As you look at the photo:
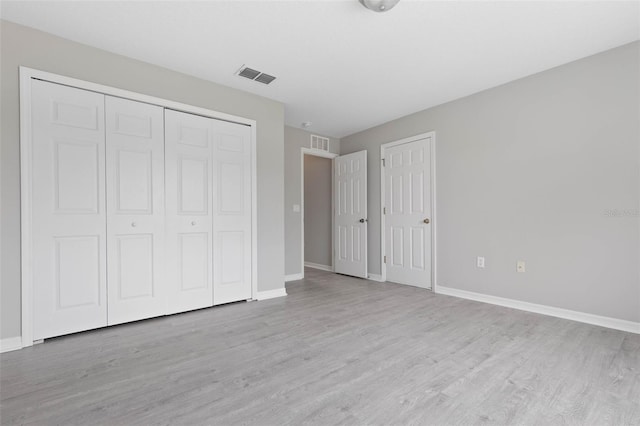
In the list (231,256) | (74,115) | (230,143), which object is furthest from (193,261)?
(74,115)

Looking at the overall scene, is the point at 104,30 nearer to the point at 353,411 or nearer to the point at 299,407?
the point at 299,407

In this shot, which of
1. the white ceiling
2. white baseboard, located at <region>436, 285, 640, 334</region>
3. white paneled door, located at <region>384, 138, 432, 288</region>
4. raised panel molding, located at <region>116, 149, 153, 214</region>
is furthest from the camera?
white paneled door, located at <region>384, 138, 432, 288</region>

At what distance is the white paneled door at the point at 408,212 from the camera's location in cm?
402

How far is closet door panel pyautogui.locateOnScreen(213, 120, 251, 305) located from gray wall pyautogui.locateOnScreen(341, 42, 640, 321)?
249 centimetres

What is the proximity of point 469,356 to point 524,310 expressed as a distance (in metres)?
1.51

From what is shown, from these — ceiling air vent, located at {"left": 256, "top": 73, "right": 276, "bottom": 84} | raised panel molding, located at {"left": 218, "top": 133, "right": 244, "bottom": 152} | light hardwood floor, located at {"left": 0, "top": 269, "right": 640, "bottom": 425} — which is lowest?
light hardwood floor, located at {"left": 0, "top": 269, "right": 640, "bottom": 425}

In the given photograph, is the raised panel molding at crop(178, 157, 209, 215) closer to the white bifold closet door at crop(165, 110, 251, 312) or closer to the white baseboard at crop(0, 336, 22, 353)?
the white bifold closet door at crop(165, 110, 251, 312)

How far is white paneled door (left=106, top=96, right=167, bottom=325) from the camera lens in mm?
2594

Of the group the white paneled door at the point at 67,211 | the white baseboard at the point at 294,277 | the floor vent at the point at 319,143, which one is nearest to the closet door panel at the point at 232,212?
the white paneled door at the point at 67,211

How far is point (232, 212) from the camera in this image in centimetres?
332

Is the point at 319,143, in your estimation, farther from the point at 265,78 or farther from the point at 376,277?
the point at 376,277

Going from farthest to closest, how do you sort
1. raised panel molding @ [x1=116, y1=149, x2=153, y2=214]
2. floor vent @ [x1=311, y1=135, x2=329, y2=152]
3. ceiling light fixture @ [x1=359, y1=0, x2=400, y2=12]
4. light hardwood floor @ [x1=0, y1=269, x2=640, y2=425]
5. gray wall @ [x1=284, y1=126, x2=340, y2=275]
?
1. floor vent @ [x1=311, y1=135, x2=329, y2=152]
2. gray wall @ [x1=284, y1=126, x2=340, y2=275]
3. raised panel molding @ [x1=116, y1=149, x2=153, y2=214]
4. ceiling light fixture @ [x1=359, y1=0, x2=400, y2=12]
5. light hardwood floor @ [x1=0, y1=269, x2=640, y2=425]

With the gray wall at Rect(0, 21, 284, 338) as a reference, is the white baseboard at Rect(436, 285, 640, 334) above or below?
below

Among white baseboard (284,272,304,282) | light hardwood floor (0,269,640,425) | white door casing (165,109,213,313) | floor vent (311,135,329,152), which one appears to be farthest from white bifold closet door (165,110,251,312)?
floor vent (311,135,329,152)
